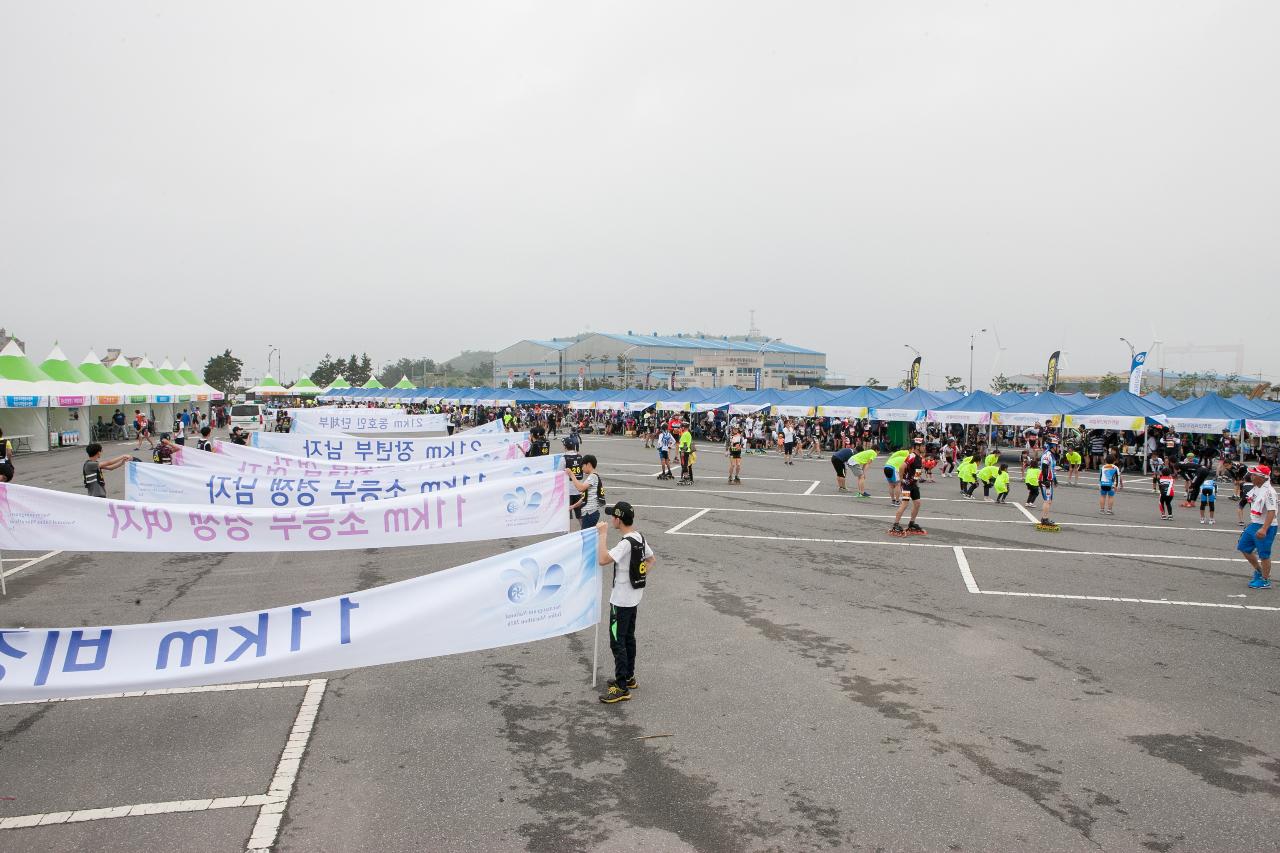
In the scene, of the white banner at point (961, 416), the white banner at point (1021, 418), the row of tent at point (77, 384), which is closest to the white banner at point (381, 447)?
the row of tent at point (77, 384)

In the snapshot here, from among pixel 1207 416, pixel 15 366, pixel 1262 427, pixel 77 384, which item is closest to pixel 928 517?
pixel 1262 427

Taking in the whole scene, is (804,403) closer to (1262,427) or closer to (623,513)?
(1262,427)

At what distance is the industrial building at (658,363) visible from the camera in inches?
4318

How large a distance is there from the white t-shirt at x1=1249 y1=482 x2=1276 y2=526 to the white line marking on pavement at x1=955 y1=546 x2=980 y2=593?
3651mm

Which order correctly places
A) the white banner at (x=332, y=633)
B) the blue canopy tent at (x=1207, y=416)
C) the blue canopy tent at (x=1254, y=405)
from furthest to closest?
the blue canopy tent at (x=1254, y=405), the blue canopy tent at (x=1207, y=416), the white banner at (x=332, y=633)

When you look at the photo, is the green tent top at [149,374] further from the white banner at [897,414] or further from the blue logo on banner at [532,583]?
the blue logo on banner at [532,583]

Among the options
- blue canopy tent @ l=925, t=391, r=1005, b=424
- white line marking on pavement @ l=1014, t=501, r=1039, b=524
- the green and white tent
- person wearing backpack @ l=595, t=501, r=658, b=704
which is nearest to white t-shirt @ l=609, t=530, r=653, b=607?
person wearing backpack @ l=595, t=501, r=658, b=704

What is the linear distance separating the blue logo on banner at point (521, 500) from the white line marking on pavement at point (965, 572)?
6337 millimetres

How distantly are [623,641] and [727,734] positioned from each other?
1.14m

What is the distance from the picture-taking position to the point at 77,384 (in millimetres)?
33375

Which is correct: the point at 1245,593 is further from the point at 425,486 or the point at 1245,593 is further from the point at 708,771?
the point at 425,486

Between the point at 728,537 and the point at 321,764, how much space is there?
9.42m

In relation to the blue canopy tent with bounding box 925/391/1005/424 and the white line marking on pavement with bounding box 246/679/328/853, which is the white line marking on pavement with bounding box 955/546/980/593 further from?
the blue canopy tent with bounding box 925/391/1005/424

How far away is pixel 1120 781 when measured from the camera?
16.1 feet
